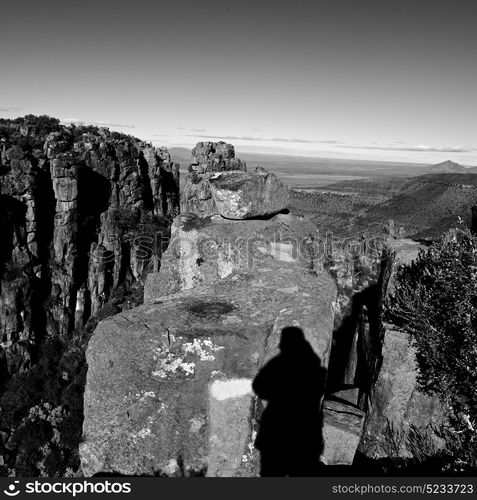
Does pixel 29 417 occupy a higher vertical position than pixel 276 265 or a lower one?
lower

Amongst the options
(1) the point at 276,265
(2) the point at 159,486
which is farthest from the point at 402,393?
(2) the point at 159,486

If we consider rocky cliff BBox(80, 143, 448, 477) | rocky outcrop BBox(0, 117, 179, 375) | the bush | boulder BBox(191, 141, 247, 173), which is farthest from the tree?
rocky outcrop BBox(0, 117, 179, 375)

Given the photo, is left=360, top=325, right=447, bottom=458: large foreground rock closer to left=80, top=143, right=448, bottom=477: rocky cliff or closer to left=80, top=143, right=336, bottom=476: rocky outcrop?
left=80, top=143, right=448, bottom=477: rocky cliff

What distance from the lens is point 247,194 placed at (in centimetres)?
1515

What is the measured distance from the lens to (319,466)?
994 centimetres

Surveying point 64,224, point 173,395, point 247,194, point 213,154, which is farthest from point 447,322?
point 64,224

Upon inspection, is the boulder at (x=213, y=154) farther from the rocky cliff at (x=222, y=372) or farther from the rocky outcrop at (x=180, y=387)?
the rocky outcrop at (x=180, y=387)

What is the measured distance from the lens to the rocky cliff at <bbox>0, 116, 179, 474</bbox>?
134 m

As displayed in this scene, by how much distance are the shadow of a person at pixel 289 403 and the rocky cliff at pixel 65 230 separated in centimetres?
11564

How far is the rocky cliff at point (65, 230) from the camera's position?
13400cm

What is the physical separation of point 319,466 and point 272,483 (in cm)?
192

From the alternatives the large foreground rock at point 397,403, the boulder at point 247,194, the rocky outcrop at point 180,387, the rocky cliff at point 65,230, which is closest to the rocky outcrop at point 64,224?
the rocky cliff at point 65,230

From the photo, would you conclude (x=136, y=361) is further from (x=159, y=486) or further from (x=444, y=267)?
(x=444, y=267)

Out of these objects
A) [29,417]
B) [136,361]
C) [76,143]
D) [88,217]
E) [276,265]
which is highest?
[76,143]
